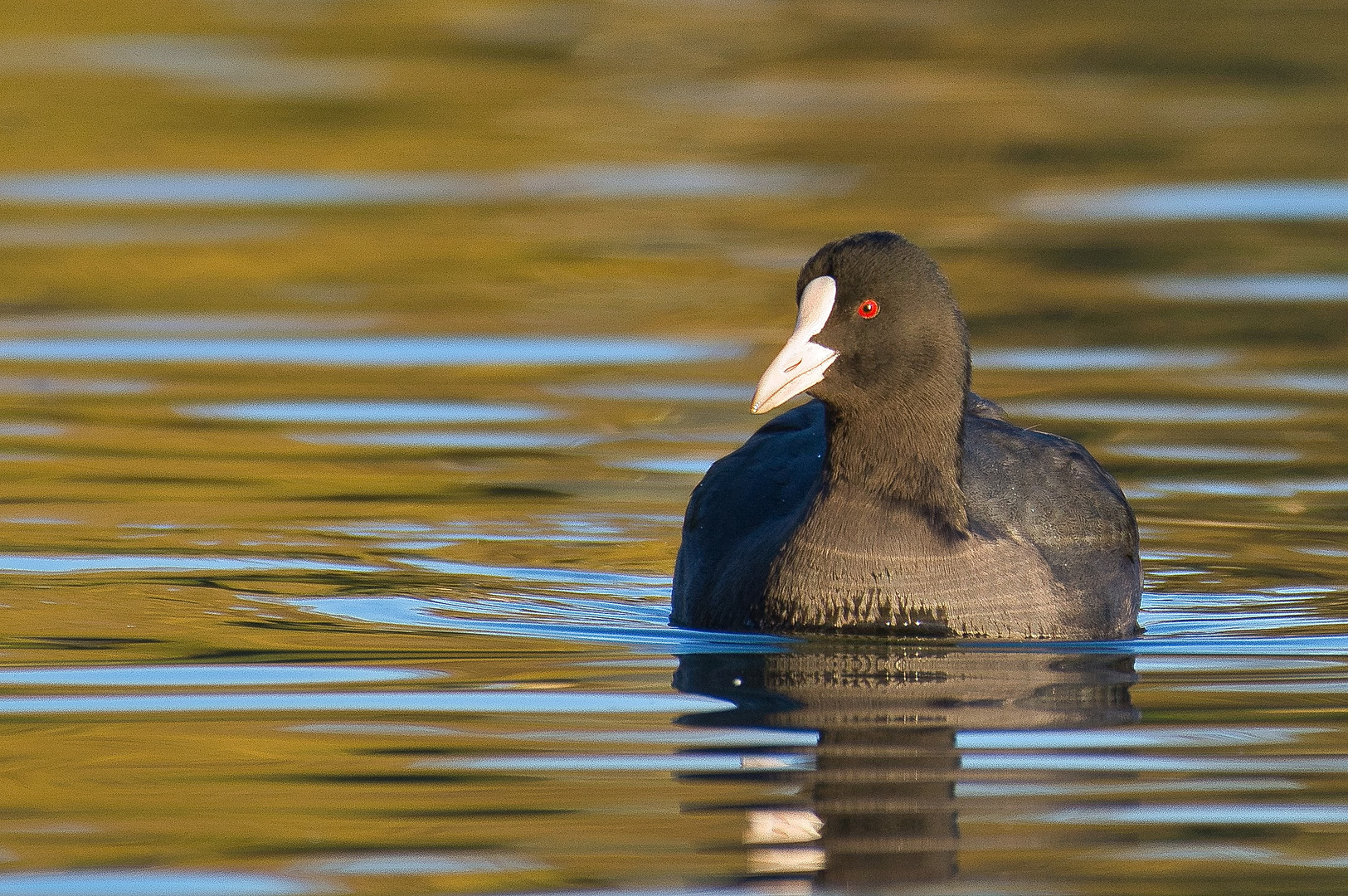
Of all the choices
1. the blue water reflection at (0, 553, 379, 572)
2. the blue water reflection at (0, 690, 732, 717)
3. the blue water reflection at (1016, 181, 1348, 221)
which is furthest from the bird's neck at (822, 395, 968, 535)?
the blue water reflection at (1016, 181, 1348, 221)

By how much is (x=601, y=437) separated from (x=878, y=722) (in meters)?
4.65

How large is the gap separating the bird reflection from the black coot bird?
0.16m

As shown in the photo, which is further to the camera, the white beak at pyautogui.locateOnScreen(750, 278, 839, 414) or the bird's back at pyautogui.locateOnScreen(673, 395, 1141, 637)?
the bird's back at pyautogui.locateOnScreen(673, 395, 1141, 637)

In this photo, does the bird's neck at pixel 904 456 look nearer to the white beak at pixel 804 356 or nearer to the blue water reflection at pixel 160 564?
the white beak at pixel 804 356

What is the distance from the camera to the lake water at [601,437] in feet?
18.8

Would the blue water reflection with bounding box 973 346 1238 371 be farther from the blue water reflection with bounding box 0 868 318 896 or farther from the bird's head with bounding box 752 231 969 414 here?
the blue water reflection with bounding box 0 868 318 896

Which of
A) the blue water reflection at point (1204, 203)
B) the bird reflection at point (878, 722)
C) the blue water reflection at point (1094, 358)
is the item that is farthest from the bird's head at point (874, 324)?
the blue water reflection at point (1204, 203)

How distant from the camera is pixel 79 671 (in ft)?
24.1

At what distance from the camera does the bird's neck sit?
785cm

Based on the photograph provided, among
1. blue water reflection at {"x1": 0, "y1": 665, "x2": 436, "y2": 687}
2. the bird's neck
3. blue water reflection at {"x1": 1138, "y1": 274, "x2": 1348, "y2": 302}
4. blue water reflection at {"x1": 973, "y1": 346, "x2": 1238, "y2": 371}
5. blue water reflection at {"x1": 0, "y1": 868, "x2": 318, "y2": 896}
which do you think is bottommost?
blue water reflection at {"x1": 0, "y1": 868, "x2": 318, "y2": 896}

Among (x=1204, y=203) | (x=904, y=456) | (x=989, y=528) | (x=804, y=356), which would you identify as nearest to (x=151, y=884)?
(x=804, y=356)

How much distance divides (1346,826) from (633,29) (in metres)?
19.5

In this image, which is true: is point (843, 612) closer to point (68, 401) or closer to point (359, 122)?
point (68, 401)

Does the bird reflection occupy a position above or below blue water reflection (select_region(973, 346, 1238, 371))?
below
